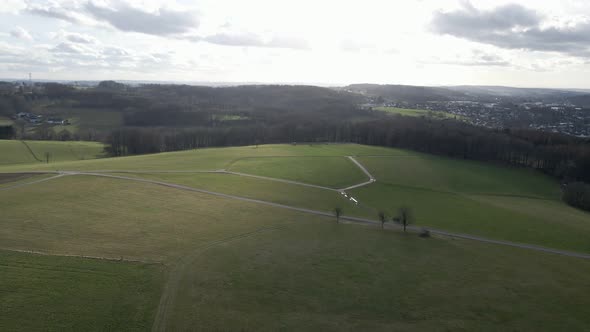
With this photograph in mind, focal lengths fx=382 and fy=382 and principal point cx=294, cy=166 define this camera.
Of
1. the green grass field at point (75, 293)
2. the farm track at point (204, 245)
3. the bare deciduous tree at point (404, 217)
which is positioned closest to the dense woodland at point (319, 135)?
the farm track at point (204, 245)

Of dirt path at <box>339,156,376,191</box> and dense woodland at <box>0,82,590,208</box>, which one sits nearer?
dirt path at <box>339,156,376,191</box>

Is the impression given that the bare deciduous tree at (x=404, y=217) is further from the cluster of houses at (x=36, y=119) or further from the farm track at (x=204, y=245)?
the cluster of houses at (x=36, y=119)

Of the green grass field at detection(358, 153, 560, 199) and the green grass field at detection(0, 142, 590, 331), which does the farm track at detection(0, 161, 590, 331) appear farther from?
the green grass field at detection(358, 153, 560, 199)

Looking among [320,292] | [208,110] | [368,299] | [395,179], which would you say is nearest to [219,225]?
[320,292]

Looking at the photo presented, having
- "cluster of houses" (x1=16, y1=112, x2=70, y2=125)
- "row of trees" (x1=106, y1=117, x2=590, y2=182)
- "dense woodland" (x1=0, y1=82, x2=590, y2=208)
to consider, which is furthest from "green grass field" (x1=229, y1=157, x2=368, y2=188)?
"cluster of houses" (x1=16, y1=112, x2=70, y2=125)

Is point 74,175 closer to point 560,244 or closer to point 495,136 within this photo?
point 560,244

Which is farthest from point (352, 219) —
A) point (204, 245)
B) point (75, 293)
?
point (75, 293)

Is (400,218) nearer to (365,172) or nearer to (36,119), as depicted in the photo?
(365,172)
